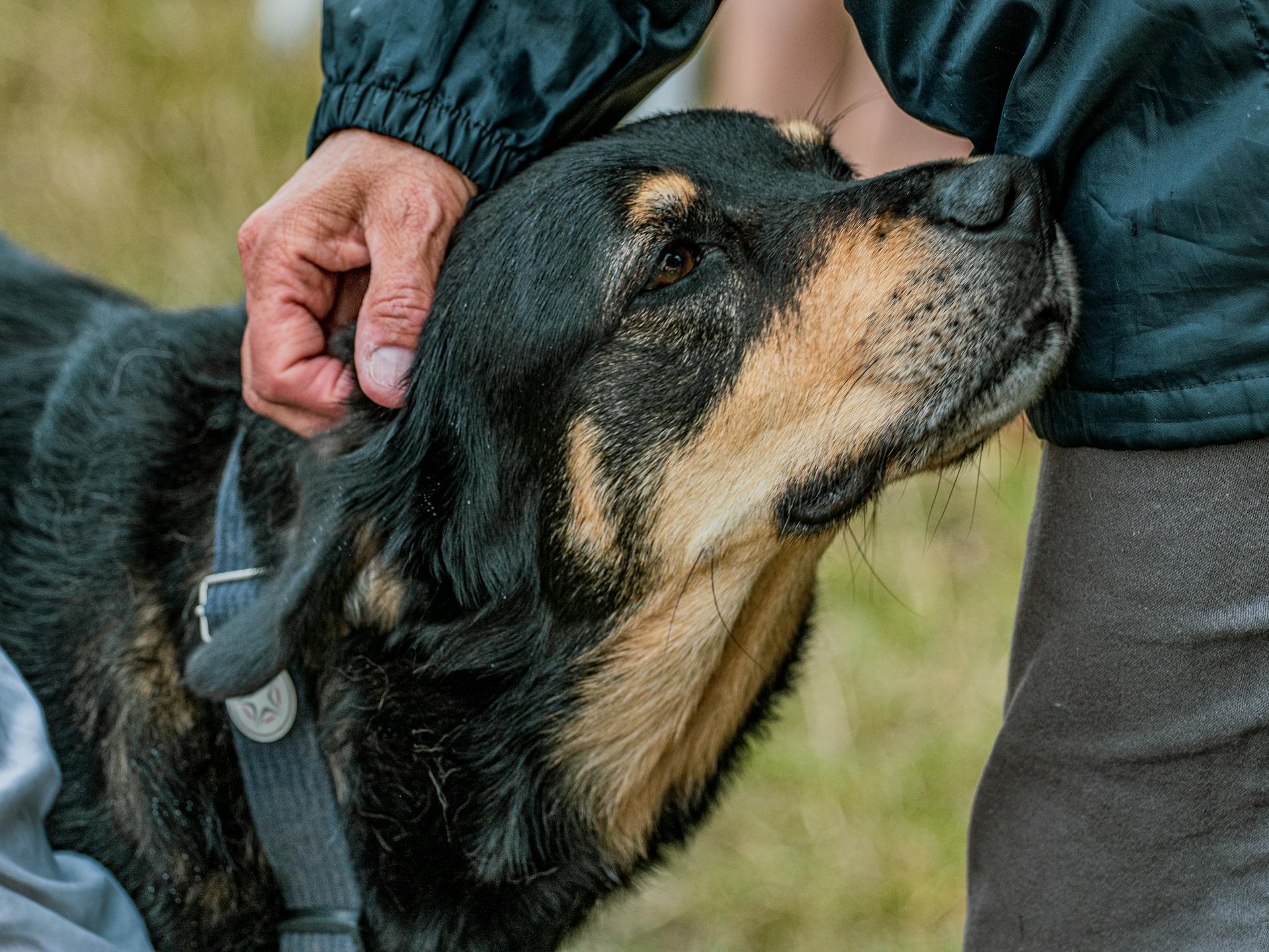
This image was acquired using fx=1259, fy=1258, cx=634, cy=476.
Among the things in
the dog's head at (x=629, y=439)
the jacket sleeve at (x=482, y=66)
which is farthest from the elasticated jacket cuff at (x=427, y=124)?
the dog's head at (x=629, y=439)

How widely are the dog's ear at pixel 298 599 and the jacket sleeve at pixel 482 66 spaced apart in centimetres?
69

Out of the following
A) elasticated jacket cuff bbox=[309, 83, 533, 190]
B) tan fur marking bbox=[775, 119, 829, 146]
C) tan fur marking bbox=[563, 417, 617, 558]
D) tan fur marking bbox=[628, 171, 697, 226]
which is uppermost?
elasticated jacket cuff bbox=[309, 83, 533, 190]

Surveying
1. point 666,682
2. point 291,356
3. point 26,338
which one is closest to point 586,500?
point 666,682

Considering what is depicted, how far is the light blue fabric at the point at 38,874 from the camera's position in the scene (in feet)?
6.03

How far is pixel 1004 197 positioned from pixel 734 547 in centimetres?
79

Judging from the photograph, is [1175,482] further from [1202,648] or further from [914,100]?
[914,100]

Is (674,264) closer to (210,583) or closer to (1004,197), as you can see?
(1004,197)

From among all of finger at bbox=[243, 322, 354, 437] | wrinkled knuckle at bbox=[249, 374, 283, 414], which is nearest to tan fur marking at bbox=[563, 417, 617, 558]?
finger at bbox=[243, 322, 354, 437]

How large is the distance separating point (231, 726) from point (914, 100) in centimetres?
169

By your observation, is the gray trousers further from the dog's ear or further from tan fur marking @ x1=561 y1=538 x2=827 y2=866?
the dog's ear

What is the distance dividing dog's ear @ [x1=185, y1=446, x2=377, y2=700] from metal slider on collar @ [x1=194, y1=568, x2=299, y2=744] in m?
0.08

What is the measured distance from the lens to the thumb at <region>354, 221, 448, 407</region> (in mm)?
2398

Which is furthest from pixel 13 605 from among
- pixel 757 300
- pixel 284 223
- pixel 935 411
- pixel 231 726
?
pixel 935 411

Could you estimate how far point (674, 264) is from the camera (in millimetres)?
2391
